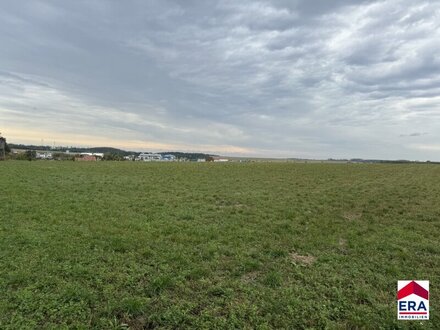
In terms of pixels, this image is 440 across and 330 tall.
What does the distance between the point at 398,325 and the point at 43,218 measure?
10507 mm

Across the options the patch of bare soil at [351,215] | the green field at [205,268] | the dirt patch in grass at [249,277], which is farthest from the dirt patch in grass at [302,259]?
the patch of bare soil at [351,215]

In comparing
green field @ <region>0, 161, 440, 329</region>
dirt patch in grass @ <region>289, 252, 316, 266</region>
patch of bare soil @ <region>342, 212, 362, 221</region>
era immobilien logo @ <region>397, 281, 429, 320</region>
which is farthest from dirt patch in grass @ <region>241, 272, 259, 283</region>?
patch of bare soil @ <region>342, 212, 362, 221</region>

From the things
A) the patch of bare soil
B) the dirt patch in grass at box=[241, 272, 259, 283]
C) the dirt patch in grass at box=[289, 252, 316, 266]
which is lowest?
the dirt patch in grass at box=[241, 272, 259, 283]

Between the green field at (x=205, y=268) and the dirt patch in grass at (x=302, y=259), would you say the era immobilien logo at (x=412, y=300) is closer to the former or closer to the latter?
the green field at (x=205, y=268)

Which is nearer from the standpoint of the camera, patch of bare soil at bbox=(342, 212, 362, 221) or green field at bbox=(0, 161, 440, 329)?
green field at bbox=(0, 161, 440, 329)

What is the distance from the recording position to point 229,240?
26.6 feet

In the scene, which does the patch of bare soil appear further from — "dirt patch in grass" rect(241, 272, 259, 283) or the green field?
"dirt patch in grass" rect(241, 272, 259, 283)

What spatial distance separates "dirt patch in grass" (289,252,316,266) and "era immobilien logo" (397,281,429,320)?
186 cm

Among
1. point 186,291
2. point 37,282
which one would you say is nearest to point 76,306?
point 37,282

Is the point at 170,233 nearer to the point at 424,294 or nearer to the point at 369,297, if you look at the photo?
the point at 369,297

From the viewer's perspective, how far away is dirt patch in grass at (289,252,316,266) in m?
6.67

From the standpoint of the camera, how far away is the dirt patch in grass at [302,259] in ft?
21.9

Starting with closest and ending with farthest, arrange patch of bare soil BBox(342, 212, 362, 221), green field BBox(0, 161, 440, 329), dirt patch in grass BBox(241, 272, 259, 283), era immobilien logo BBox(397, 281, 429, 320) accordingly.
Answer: green field BBox(0, 161, 440, 329), era immobilien logo BBox(397, 281, 429, 320), dirt patch in grass BBox(241, 272, 259, 283), patch of bare soil BBox(342, 212, 362, 221)

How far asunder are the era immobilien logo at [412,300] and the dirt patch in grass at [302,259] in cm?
186
